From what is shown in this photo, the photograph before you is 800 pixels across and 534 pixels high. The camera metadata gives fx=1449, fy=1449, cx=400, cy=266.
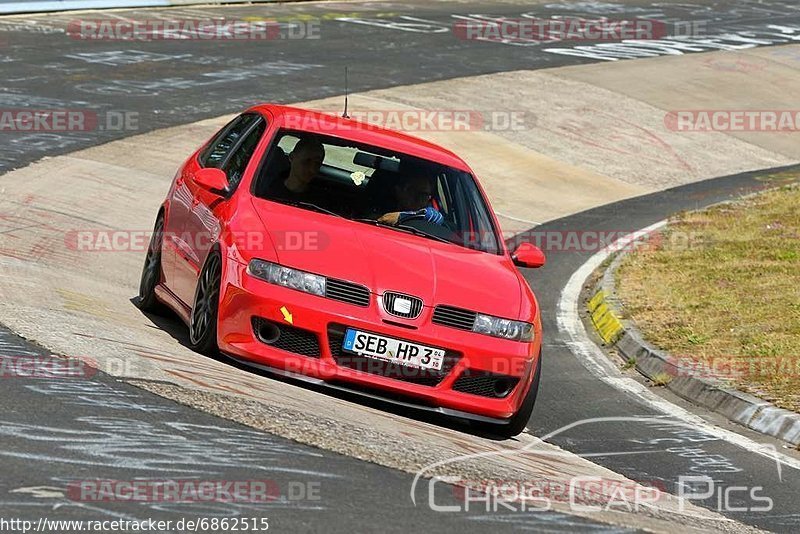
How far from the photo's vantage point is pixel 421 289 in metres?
8.12

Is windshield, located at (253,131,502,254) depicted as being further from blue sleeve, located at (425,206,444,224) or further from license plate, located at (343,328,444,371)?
license plate, located at (343,328,444,371)

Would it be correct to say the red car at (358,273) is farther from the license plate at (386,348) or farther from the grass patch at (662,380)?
the grass patch at (662,380)

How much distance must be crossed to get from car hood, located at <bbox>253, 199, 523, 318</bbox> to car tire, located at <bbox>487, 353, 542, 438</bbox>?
1.56ft

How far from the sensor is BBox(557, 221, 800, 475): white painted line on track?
922 centimetres

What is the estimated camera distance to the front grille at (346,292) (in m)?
8.00

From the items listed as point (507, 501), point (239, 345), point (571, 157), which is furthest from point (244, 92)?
point (507, 501)

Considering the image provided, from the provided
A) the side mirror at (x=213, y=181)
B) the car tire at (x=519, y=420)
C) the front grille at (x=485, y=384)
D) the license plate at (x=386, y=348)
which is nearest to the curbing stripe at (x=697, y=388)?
the car tire at (x=519, y=420)

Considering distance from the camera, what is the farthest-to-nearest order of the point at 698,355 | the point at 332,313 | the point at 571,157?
the point at 571,157 < the point at 698,355 < the point at 332,313

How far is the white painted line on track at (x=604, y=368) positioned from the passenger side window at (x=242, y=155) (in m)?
3.32

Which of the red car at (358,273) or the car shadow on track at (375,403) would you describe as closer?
the red car at (358,273)

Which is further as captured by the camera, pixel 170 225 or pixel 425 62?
pixel 425 62

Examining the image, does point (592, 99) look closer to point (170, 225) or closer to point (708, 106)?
point (708, 106)

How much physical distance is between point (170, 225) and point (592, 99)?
55.0ft

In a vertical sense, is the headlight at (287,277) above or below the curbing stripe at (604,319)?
above
